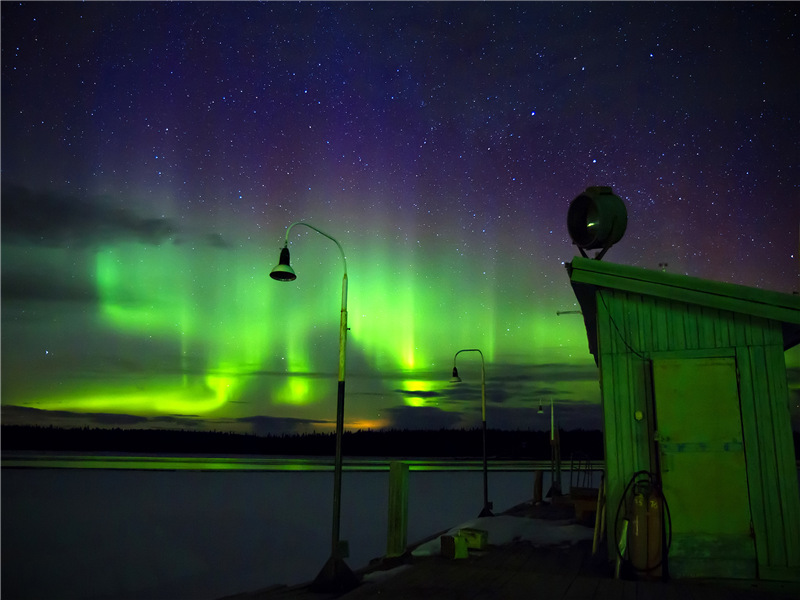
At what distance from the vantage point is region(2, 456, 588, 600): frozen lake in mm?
24516

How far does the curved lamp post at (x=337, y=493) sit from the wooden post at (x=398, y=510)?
1.99 metres

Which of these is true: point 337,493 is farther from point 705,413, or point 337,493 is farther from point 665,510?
point 705,413

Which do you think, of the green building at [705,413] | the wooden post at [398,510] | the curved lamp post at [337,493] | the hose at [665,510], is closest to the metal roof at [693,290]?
the green building at [705,413]

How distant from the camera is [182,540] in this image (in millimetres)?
36594

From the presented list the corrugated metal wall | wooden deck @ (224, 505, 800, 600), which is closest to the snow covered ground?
wooden deck @ (224, 505, 800, 600)

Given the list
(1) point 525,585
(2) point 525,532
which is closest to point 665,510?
(1) point 525,585

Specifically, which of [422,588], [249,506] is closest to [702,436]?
[422,588]

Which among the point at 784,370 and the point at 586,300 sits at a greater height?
the point at 586,300

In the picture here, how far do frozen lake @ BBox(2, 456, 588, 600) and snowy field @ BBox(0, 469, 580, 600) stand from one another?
0.07m

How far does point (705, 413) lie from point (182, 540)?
35462 mm

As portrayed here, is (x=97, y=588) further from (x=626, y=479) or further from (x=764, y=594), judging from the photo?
(x=764, y=594)

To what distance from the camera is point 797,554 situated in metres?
8.73

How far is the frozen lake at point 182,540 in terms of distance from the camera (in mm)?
24516

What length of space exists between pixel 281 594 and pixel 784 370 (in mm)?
8805
